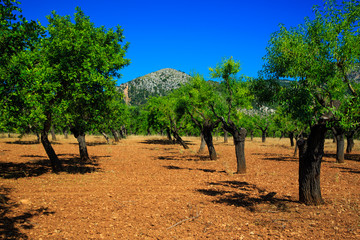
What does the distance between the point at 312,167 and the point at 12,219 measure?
445 inches

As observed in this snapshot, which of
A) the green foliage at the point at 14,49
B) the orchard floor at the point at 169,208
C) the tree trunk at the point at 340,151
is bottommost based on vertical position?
the orchard floor at the point at 169,208

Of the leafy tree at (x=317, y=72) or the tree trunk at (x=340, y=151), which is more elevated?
the leafy tree at (x=317, y=72)

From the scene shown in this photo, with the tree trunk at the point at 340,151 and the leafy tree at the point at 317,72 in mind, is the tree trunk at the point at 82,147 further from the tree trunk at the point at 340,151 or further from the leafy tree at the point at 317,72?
the tree trunk at the point at 340,151

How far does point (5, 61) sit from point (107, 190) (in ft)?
24.0

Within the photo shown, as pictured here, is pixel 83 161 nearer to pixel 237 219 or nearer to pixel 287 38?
pixel 237 219

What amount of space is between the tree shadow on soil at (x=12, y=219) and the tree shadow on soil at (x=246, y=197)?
7.12 metres

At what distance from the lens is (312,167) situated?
9.22m

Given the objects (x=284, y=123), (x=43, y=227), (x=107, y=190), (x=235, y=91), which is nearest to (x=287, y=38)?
(x=235, y=91)

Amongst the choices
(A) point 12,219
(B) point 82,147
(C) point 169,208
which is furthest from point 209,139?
(A) point 12,219

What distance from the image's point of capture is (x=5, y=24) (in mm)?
7082

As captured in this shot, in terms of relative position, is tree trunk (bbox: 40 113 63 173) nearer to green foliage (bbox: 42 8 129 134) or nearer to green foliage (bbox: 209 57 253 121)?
green foliage (bbox: 42 8 129 134)

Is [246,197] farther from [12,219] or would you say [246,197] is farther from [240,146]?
[12,219]

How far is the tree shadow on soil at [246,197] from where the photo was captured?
30.8 feet

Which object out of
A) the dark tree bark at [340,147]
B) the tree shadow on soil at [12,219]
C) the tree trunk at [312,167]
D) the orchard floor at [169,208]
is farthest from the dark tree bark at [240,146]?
the dark tree bark at [340,147]
